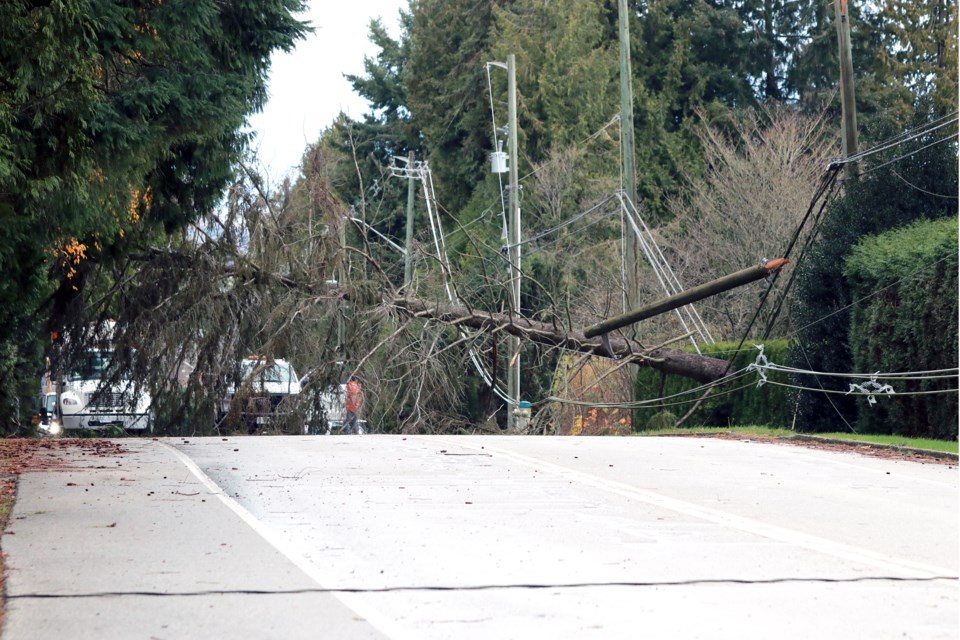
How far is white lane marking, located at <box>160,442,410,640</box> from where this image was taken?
6164mm

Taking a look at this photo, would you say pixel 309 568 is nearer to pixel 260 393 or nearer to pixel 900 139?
pixel 900 139

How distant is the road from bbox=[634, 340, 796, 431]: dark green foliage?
925 cm

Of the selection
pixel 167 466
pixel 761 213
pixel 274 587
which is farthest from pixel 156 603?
pixel 761 213

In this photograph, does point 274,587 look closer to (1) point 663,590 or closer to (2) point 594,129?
(1) point 663,590

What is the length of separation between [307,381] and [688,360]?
8.17 meters

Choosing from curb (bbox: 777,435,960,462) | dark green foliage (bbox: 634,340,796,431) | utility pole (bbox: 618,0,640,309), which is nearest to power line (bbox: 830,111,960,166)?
dark green foliage (bbox: 634,340,796,431)

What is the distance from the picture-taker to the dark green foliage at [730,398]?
24031 millimetres

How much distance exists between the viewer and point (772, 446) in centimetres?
1811

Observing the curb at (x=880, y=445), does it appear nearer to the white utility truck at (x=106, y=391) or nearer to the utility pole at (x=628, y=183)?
the utility pole at (x=628, y=183)

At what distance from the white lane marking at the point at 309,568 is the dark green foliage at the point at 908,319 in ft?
37.6

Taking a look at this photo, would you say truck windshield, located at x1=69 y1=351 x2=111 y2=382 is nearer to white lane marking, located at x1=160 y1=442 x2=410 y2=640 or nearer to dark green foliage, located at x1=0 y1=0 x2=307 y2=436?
dark green foliage, located at x1=0 y1=0 x2=307 y2=436

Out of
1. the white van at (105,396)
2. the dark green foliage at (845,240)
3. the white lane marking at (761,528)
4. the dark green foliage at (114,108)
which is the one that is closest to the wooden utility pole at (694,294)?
the dark green foliage at (845,240)

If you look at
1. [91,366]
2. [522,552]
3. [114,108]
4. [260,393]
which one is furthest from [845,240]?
[522,552]

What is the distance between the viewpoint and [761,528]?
31.3 feet
